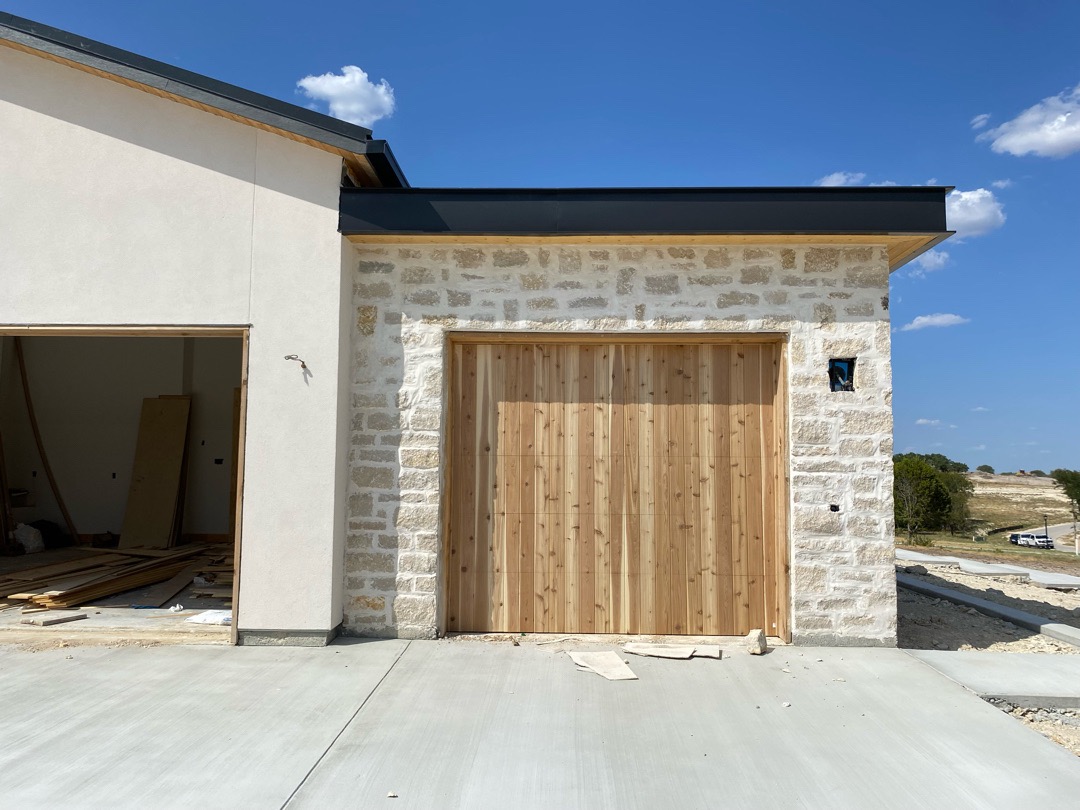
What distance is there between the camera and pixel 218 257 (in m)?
5.48

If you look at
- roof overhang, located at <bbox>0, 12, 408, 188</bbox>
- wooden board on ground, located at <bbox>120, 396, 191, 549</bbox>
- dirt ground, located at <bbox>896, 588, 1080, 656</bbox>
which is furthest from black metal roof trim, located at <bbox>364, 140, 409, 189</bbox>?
wooden board on ground, located at <bbox>120, 396, 191, 549</bbox>

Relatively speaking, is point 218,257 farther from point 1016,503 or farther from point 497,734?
point 1016,503

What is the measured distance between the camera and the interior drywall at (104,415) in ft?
34.8

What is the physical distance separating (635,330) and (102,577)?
6.12 metres

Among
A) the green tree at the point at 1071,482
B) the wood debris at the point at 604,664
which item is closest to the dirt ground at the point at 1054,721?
the wood debris at the point at 604,664

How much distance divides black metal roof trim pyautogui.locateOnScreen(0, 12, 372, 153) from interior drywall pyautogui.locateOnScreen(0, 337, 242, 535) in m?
5.68

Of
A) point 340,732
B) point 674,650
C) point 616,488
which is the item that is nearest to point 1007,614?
point 674,650

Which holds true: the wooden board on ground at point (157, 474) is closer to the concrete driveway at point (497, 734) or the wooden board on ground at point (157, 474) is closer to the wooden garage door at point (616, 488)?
the concrete driveway at point (497, 734)

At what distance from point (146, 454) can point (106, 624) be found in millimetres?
5255

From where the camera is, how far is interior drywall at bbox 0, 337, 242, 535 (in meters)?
10.6

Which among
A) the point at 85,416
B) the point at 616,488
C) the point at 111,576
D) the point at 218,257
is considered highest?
the point at 218,257

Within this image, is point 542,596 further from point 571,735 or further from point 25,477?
point 25,477

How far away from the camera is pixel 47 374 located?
10.9 meters

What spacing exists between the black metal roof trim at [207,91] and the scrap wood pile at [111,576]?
15.1 ft
